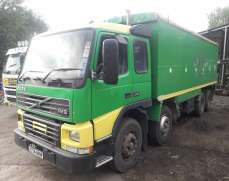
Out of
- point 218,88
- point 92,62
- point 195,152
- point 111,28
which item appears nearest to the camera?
point 92,62

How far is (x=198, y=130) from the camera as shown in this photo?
621 cm

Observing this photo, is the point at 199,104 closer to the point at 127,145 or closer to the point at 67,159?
the point at 127,145

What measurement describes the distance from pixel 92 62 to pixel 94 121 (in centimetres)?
81

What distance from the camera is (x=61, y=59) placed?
10.4 feet

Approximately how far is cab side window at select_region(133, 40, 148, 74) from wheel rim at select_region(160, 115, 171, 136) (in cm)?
149

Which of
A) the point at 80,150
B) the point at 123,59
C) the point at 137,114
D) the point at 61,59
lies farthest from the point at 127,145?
the point at 61,59

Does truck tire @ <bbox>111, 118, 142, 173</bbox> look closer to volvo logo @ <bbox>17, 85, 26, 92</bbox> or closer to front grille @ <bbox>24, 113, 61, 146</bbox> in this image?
front grille @ <bbox>24, 113, 61, 146</bbox>

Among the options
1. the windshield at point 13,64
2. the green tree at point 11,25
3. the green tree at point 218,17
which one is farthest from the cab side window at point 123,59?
the green tree at point 218,17

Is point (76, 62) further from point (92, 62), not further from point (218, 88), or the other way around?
point (218, 88)

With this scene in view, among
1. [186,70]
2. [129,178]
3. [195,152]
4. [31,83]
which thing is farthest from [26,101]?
[186,70]

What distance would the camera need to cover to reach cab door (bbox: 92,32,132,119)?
303 centimetres

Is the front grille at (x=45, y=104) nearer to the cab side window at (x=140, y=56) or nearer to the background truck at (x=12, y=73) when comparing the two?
the cab side window at (x=140, y=56)

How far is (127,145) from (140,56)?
1.58 metres

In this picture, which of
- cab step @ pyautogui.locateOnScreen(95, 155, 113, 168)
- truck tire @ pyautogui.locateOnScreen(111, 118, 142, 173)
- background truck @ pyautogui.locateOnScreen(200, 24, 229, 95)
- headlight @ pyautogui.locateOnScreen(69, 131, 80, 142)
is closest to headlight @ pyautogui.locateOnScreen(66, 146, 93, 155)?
headlight @ pyautogui.locateOnScreen(69, 131, 80, 142)
